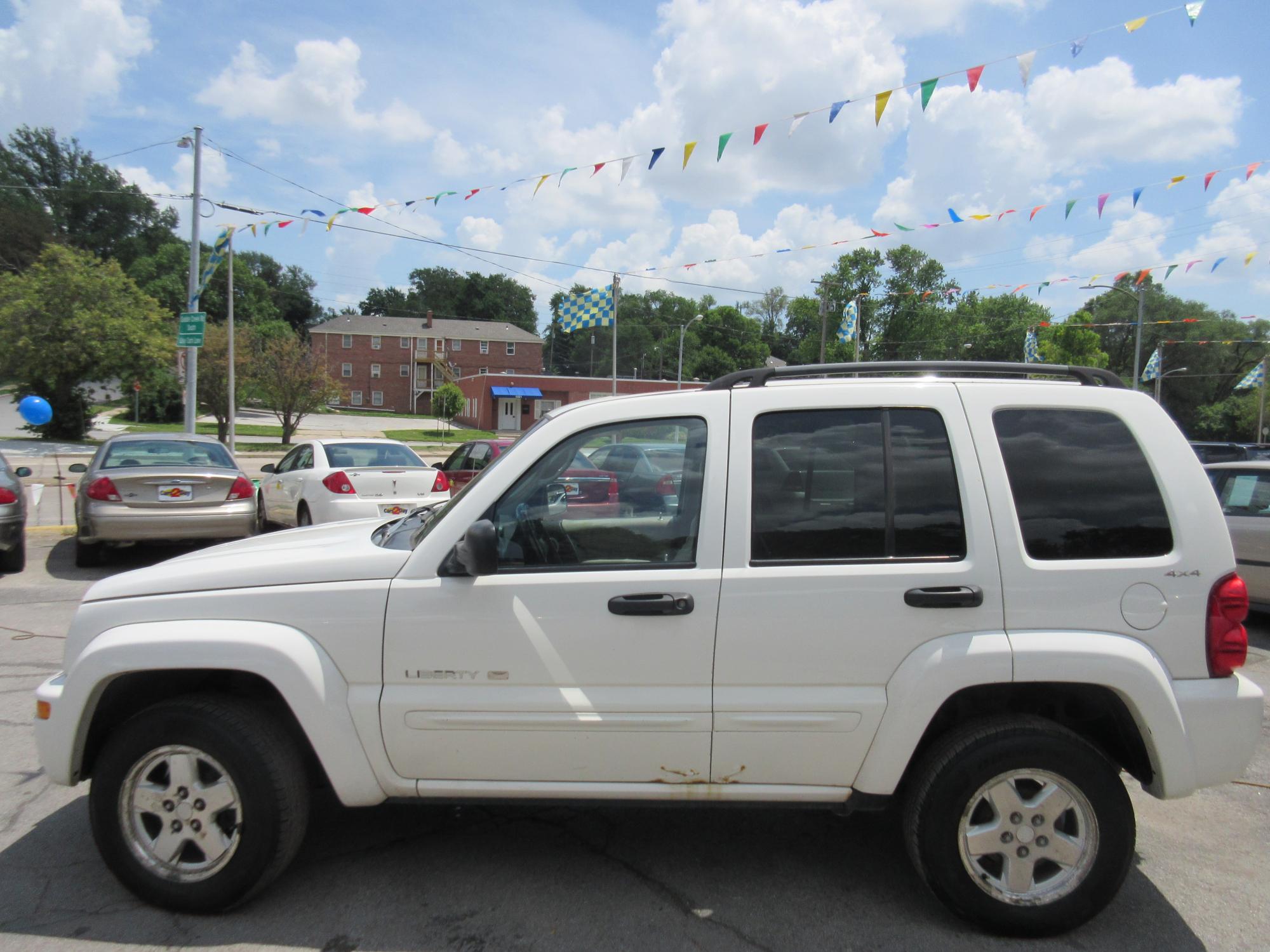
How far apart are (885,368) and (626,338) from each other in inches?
4117

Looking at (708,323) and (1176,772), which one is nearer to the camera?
(1176,772)

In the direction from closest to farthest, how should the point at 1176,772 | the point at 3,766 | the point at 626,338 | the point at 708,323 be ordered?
the point at 1176,772 < the point at 3,766 < the point at 708,323 < the point at 626,338

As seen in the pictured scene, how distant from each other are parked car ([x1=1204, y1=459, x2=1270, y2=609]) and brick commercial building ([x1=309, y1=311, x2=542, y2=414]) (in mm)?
74004

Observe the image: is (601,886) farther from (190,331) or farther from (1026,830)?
(190,331)

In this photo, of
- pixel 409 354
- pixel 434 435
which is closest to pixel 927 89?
pixel 434 435

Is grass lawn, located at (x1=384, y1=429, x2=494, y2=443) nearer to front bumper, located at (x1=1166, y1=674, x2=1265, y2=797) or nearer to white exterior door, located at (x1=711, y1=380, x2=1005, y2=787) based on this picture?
white exterior door, located at (x1=711, y1=380, x2=1005, y2=787)

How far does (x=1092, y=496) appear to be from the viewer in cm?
301

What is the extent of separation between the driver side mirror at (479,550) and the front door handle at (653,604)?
42 cm

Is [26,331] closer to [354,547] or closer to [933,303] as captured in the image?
[354,547]

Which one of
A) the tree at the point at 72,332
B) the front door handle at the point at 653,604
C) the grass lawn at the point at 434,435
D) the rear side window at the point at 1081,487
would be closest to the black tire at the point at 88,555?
the front door handle at the point at 653,604

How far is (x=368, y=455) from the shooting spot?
10969 mm

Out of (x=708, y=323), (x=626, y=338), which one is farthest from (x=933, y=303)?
(x=626, y=338)

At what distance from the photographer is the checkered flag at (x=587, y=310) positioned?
27547mm

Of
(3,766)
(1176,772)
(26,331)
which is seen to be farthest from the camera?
(26,331)
